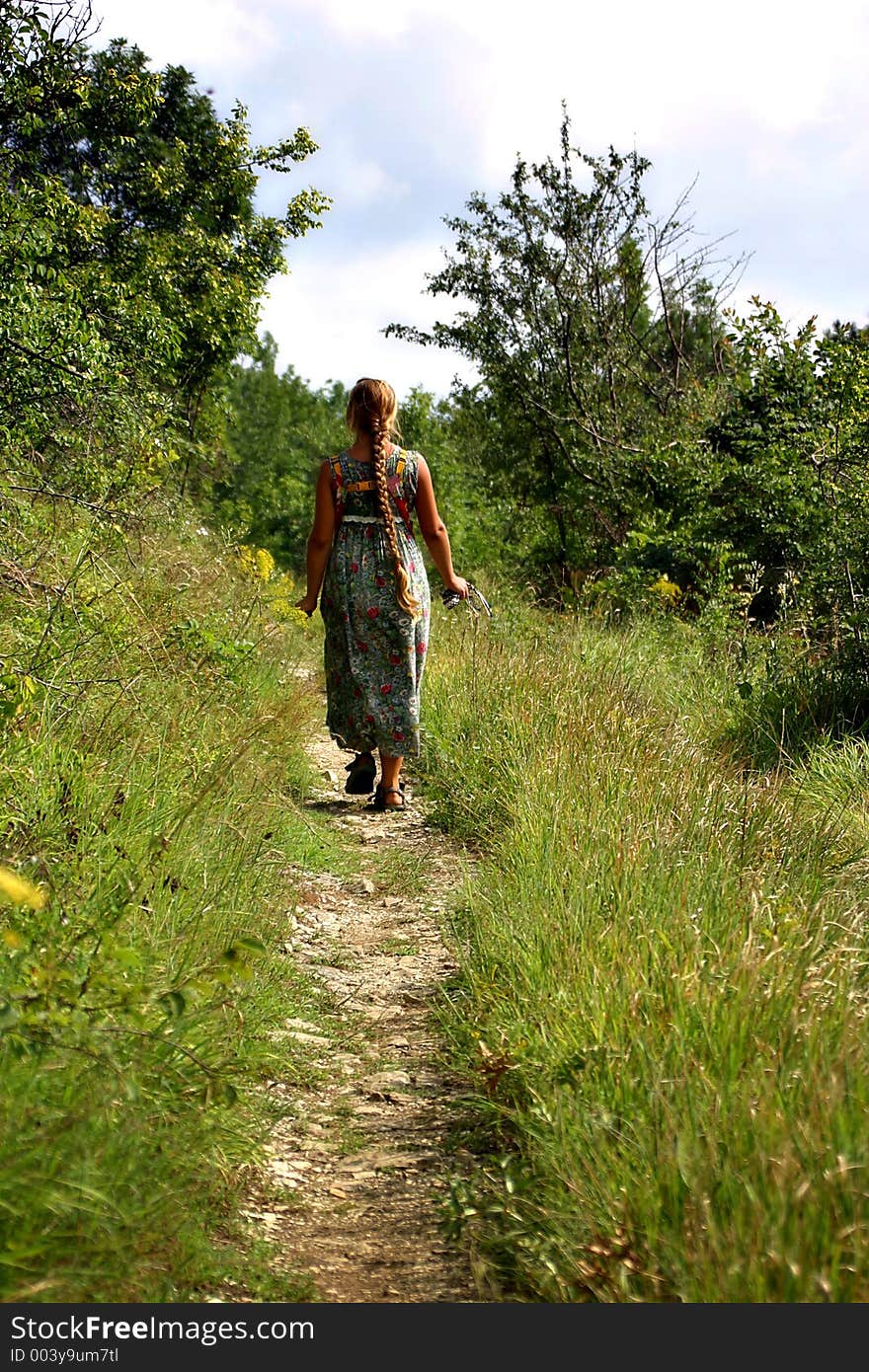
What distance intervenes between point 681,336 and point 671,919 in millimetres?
14051

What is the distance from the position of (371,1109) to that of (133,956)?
123 centimetres

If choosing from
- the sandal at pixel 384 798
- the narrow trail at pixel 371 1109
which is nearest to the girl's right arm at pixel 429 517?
the sandal at pixel 384 798

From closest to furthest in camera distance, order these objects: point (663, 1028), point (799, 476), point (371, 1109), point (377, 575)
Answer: point (663, 1028) → point (371, 1109) → point (377, 575) → point (799, 476)

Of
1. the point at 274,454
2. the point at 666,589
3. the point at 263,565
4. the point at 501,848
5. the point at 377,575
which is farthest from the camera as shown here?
the point at 274,454

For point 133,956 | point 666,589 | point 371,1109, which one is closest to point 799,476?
point 666,589

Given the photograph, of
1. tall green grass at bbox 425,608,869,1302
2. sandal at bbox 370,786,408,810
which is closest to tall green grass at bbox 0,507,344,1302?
tall green grass at bbox 425,608,869,1302

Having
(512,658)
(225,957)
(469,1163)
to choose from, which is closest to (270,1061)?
(469,1163)

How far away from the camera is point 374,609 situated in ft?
21.8

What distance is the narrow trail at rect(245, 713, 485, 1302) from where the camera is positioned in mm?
2562

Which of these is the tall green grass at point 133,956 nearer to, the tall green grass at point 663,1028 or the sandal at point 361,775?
the tall green grass at point 663,1028

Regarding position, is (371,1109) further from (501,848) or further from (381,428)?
(381,428)

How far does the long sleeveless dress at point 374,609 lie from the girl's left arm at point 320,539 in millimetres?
39

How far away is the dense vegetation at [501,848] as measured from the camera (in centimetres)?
220

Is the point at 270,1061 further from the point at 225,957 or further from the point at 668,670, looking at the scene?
the point at 668,670
